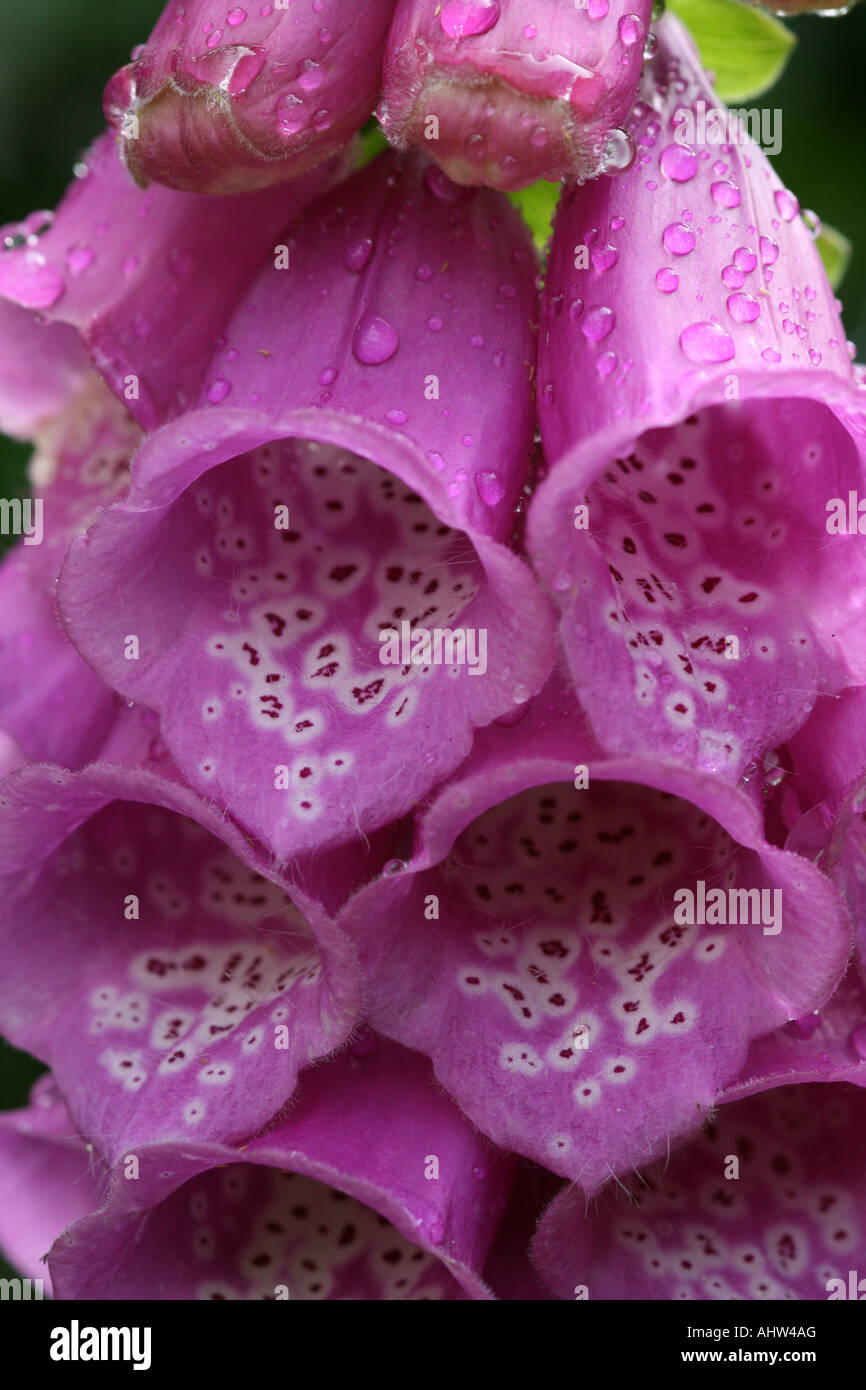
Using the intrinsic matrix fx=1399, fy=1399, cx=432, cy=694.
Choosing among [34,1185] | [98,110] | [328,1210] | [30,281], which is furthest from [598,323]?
[98,110]

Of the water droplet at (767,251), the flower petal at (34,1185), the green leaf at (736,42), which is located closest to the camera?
the water droplet at (767,251)

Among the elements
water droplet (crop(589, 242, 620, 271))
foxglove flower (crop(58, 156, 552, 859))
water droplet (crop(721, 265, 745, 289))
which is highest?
water droplet (crop(589, 242, 620, 271))

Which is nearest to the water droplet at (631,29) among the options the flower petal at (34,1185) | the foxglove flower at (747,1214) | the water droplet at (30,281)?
the water droplet at (30,281)

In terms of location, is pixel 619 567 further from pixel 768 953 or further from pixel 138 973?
pixel 138 973

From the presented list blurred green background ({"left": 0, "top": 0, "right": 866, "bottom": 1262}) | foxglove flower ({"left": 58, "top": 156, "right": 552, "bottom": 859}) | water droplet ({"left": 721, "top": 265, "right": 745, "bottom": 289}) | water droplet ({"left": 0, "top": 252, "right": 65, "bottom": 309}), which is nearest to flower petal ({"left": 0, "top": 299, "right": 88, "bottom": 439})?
water droplet ({"left": 0, "top": 252, "right": 65, "bottom": 309})

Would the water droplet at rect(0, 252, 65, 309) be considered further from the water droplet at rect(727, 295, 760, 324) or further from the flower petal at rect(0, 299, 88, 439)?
the water droplet at rect(727, 295, 760, 324)

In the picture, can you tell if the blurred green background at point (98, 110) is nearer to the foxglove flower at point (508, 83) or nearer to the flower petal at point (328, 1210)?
the flower petal at point (328, 1210)

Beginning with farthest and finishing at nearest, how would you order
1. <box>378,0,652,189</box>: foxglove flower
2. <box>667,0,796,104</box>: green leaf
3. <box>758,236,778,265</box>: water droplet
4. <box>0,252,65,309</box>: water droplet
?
<box>667,0,796,104</box>: green leaf
<box>0,252,65,309</box>: water droplet
<box>758,236,778,265</box>: water droplet
<box>378,0,652,189</box>: foxglove flower

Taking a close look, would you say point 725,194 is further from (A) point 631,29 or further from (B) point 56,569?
(B) point 56,569
